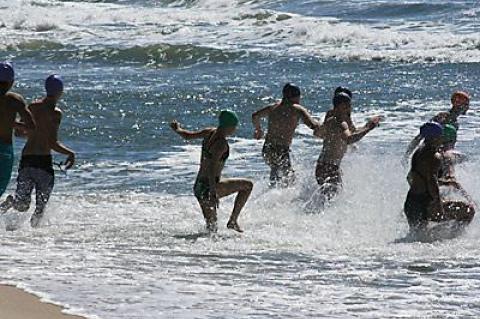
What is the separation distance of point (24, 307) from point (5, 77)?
3015 mm

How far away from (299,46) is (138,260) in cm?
2085

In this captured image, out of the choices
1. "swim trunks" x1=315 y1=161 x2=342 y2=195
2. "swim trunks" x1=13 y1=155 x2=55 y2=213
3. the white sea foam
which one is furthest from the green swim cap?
the white sea foam

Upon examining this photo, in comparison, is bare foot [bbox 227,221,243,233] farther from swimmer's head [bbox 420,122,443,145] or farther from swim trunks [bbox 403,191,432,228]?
swimmer's head [bbox 420,122,443,145]

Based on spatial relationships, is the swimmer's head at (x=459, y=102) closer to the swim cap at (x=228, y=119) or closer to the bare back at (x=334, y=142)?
the bare back at (x=334, y=142)

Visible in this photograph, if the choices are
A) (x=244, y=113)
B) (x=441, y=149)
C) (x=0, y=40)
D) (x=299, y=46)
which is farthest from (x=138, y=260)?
(x=0, y=40)

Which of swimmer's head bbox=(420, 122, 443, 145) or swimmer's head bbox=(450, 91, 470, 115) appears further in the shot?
swimmer's head bbox=(450, 91, 470, 115)

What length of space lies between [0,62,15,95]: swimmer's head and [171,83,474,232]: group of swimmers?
1489 mm

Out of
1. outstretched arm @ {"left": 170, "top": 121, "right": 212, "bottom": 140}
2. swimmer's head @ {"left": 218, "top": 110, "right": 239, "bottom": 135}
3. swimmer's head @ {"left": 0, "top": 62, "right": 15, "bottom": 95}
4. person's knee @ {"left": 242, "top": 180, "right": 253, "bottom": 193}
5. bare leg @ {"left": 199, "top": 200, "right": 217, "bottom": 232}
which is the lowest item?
bare leg @ {"left": 199, "top": 200, "right": 217, "bottom": 232}

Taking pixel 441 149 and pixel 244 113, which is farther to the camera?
pixel 244 113

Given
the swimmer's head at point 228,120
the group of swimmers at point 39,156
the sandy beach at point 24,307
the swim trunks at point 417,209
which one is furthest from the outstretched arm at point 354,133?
the sandy beach at point 24,307

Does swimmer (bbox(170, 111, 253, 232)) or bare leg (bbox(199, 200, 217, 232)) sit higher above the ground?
swimmer (bbox(170, 111, 253, 232))

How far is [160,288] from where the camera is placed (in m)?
7.98

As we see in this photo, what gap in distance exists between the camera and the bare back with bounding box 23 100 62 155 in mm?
10445

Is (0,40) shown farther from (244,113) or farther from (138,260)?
(138,260)
